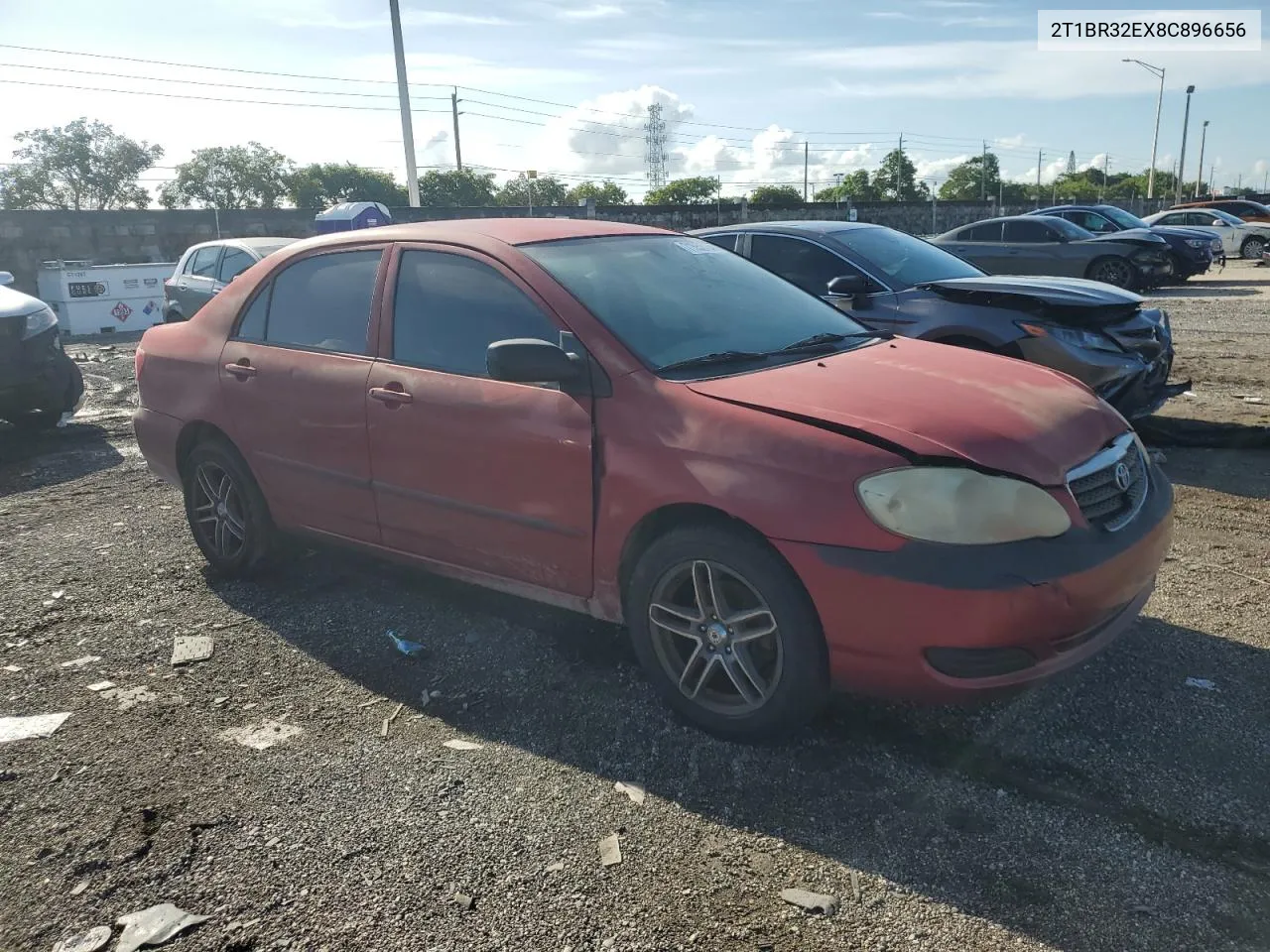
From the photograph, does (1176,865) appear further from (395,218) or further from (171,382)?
(395,218)

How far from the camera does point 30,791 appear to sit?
3.14 m

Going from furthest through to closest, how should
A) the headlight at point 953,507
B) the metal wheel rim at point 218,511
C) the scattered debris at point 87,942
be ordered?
the metal wheel rim at point 218,511 → the headlight at point 953,507 → the scattered debris at point 87,942

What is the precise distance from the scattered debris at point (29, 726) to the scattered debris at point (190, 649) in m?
0.51

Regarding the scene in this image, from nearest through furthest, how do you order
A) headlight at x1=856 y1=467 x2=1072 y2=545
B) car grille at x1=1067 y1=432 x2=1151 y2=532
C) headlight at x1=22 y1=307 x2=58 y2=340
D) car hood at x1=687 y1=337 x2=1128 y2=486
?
1. headlight at x1=856 y1=467 x2=1072 y2=545
2. car hood at x1=687 y1=337 x2=1128 y2=486
3. car grille at x1=1067 y1=432 x2=1151 y2=532
4. headlight at x1=22 y1=307 x2=58 y2=340

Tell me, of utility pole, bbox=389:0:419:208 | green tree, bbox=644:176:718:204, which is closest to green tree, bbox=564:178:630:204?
green tree, bbox=644:176:718:204

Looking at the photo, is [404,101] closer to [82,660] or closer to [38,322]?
[38,322]

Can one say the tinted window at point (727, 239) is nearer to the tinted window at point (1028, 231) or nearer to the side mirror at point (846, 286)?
the side mirror at point (846, 286)

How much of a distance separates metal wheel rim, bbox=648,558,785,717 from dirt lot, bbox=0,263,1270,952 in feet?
0.59

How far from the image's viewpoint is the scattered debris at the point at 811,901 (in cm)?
245

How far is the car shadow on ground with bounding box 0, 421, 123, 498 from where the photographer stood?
287 inches

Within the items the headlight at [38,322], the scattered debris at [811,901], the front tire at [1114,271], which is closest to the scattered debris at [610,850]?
the scattered debris at [811,901]

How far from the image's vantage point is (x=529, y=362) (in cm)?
328

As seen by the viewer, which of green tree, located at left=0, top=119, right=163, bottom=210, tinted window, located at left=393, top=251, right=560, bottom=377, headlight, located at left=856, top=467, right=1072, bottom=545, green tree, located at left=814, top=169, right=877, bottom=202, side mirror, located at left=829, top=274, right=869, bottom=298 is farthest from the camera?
green tree, located at left=814, top=169, right=877, bottom=202

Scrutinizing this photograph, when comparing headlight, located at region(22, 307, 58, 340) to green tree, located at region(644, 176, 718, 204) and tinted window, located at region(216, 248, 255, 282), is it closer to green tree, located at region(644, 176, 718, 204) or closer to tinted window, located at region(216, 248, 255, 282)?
tinted window, located at region(216, 248, 255, 282)
